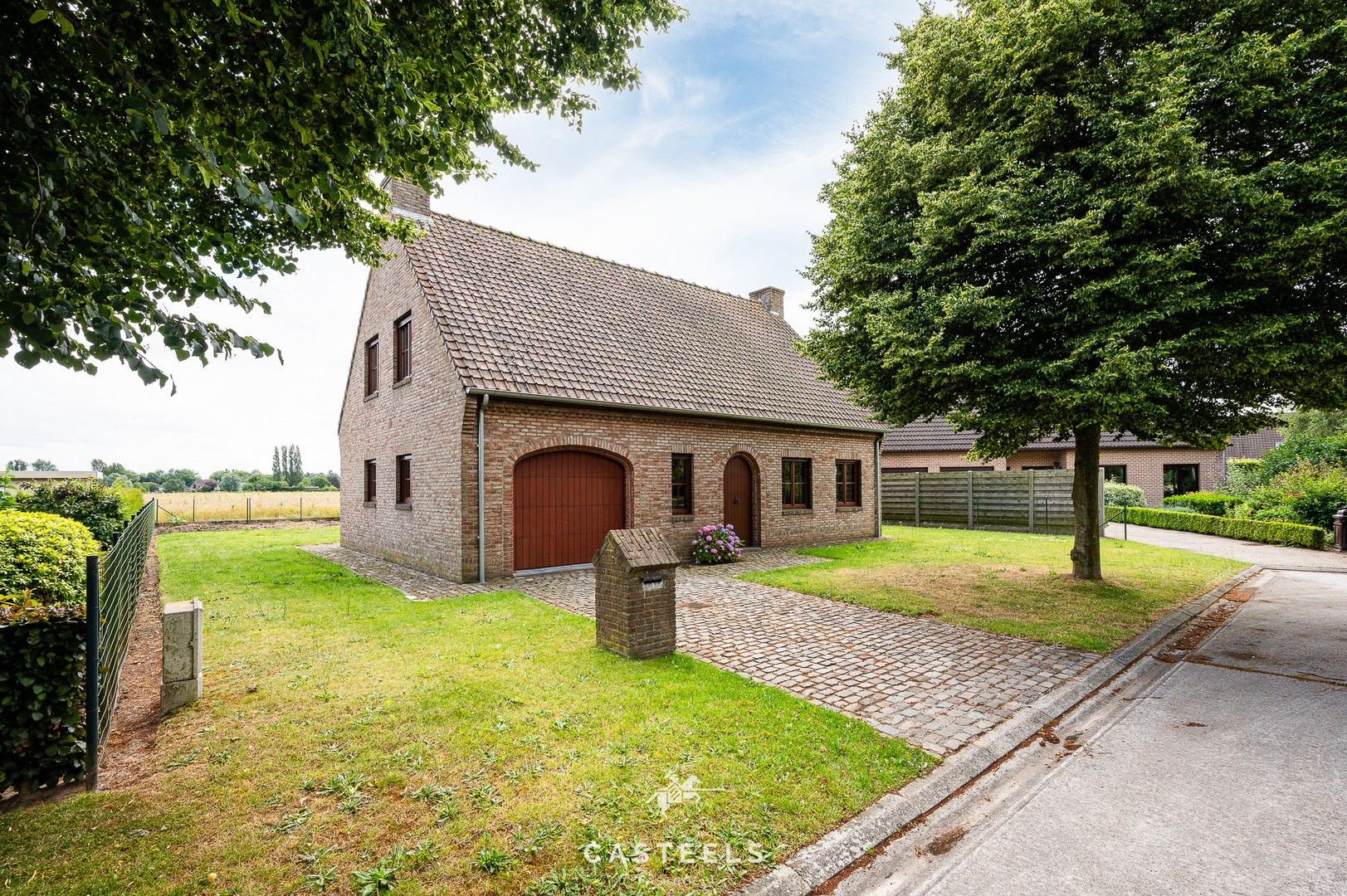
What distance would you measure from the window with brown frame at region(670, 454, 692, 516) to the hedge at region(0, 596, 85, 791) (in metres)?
10.5

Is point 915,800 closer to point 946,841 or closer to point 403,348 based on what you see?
point 946,841

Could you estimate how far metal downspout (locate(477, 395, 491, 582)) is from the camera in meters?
10.3

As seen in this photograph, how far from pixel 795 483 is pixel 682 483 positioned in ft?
13.8

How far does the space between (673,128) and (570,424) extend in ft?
21.8

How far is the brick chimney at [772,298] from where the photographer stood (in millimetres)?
21172

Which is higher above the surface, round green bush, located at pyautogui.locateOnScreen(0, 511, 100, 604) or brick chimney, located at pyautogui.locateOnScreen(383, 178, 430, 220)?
brick chimney, located at pyautogui.locateOnScreen(383, 178, 430, 220)

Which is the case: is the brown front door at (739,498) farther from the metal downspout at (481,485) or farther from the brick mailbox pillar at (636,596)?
the brick mailbox pillar at (636,596)

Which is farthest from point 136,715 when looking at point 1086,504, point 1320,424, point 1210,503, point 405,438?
point 1320,424

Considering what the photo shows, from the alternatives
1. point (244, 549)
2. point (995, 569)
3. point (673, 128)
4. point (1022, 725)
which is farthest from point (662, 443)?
point (244, 549)

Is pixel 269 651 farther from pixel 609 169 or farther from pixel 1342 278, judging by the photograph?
pixel 1342 278

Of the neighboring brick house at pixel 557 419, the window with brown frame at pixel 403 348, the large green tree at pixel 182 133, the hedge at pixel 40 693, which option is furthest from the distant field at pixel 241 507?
the hedge at pixel 40 693

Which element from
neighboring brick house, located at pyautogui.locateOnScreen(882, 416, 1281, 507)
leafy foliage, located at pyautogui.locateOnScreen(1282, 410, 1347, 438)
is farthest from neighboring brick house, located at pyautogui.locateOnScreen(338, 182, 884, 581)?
leafy foliage, located at pyautogui.locateOnScreen(1282, 410, 1347, 438)

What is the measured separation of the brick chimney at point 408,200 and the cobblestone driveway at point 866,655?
8.39 meters

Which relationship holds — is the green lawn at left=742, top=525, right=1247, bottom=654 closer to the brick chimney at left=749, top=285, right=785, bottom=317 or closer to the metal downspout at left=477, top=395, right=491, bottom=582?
the metal downspout at left=477, top=395, right=491, bottom=582
